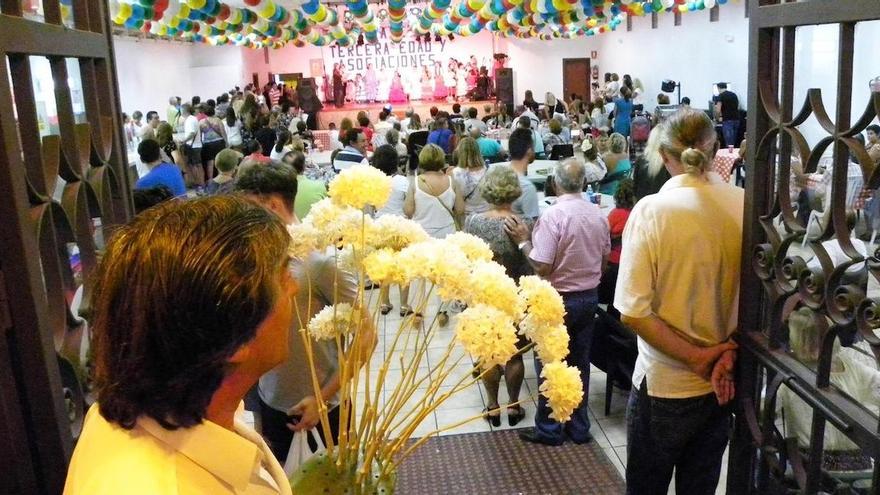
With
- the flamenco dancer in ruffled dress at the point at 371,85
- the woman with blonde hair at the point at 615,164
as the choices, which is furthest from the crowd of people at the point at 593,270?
the flamenco dancer in ruffled dress at the point at 371,85

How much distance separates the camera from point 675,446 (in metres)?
2.09

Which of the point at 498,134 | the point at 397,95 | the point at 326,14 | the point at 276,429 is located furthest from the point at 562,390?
the point at 397,95

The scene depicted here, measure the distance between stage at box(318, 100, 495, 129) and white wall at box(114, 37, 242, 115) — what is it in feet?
8.98

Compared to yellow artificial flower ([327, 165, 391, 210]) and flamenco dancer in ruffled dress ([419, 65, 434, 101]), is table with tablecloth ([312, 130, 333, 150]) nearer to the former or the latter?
flamenco dancer in ruffled dress ([419, 65, 434, 101])

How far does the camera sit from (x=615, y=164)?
246 inches

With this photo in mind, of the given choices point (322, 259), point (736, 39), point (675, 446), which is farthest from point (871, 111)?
point (736, 39)

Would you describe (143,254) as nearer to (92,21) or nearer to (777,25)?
(92,21)

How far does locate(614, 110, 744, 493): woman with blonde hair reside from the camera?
6.45 feet

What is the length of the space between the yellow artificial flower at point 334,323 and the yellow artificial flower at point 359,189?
0.20 m

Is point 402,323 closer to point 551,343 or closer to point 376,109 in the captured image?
point 551,343

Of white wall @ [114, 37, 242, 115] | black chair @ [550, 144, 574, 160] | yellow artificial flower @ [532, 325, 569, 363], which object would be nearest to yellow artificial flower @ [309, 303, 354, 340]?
yellow artificial flower @ [532, 325, 569, 363]

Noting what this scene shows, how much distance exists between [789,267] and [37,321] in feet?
4.24

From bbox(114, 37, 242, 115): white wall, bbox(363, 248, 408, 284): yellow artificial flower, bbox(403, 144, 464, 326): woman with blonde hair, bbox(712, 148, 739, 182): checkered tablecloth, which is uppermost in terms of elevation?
bbox(114, 37, 242, 115): white wall

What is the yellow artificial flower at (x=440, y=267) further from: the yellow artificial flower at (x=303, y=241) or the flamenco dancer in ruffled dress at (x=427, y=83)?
the flamenco dancer in ruffled dress at (x=427, y=83)
